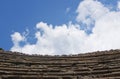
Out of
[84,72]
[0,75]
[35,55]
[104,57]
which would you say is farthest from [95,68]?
[35,55]

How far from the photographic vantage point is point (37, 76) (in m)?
9.85

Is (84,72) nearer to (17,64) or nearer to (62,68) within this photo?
(62,68)

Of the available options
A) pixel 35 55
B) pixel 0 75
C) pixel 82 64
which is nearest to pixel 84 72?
pixel 82 64

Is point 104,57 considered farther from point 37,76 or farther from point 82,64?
point 37,76

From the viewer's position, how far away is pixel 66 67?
1127 centimetres

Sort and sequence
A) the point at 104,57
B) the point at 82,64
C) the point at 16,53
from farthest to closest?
the point at 16,53 → the point at 104,57 → the point at 82,64

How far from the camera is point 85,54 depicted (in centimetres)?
1323

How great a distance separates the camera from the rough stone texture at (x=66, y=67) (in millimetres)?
9969

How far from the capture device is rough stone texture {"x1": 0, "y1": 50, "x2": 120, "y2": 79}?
997cm

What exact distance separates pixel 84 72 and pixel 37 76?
4.17 ft

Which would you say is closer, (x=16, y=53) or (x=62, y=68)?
(x=62, y=68)

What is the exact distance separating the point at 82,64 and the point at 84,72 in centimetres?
121

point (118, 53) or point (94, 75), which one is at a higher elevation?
point (118, 53)

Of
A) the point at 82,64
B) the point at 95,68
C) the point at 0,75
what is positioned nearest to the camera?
the point at 0,75
